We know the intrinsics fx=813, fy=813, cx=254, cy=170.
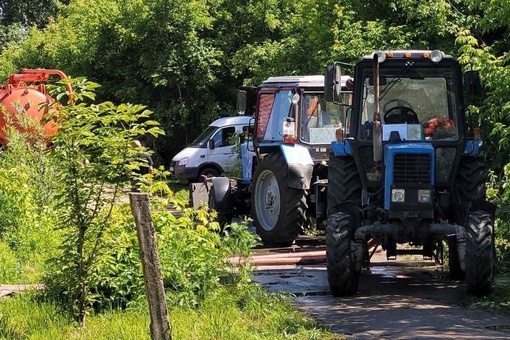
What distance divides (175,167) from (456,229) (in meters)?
14.6

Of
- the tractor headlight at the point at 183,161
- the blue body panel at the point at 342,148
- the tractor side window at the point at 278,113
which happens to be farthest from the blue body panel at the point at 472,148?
the tractor headlight at the point at 183,161

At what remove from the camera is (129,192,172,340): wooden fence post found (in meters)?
5.39

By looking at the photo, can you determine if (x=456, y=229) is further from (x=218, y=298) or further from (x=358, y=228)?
(x=218, y=298)

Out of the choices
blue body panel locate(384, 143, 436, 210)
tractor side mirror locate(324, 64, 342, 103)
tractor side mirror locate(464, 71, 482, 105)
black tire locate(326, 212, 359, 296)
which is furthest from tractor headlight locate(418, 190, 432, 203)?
tractor side mirror locate(464, 71, 482, 105)

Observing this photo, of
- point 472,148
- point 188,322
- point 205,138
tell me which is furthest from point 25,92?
point 188,322

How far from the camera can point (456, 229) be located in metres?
8.45

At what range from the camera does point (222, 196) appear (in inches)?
504

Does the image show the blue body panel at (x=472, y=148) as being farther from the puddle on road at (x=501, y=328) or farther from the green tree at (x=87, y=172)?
the green tree at (x=87, y=172)

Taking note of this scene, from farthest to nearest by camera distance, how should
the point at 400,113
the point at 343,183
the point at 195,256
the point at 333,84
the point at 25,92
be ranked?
1. the point at 25,92
2. the point at 400,113
3. the point at 343,183
4. the point at 333,84
5. the point at 195,256

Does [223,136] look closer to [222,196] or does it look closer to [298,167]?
[222,196]

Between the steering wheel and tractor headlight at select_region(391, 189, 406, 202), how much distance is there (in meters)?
1.09

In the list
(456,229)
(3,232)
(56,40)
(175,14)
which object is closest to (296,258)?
(456,229)

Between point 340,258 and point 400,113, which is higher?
point 400,113

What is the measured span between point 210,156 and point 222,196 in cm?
964
